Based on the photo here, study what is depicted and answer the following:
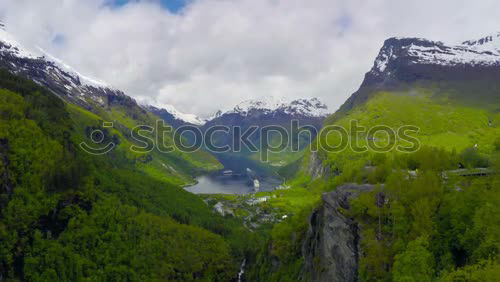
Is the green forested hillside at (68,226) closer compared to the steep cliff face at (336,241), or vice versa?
the steep cliff face at (336,241)

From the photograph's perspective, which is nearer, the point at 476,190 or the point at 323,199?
the point at 476,190

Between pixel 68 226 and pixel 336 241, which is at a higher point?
pixel 336 241

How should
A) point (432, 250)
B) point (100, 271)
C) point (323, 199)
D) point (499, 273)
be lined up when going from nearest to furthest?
point (499, 273)
point (432, 250)
point (323, 199)
point (100, 271)

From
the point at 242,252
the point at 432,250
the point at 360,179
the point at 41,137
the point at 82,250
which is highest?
the point at 41,137

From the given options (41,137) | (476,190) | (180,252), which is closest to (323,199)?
(476,190)

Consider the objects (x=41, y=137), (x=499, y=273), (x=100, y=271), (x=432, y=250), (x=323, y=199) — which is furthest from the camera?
(x=41, y=137)

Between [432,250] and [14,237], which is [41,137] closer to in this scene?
[14,237]

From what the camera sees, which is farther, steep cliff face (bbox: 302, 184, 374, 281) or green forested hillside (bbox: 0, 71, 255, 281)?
green forested hillside (bbox: 0, 71, 255, 281)

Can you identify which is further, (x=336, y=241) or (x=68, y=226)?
(x=68, y=226)
